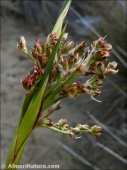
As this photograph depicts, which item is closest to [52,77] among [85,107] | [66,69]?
[66,69]

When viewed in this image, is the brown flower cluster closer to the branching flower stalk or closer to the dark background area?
the branching flower stalk

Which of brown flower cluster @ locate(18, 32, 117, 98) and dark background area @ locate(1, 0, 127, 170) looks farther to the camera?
dark background area @ locate(1, 0, 127, 170)

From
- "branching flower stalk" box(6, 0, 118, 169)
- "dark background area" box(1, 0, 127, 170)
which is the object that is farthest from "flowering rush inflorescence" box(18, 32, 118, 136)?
"dark background area" box(1, 0, 127, 170)

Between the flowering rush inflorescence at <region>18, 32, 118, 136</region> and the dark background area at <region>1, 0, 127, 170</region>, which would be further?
the dark background area at <region>1, 0, 127, 170</region>

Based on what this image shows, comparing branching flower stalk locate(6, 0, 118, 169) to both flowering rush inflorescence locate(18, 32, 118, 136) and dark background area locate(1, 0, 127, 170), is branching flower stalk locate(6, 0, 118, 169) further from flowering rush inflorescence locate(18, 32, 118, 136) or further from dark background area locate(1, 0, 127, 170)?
dark background area locate(1, 0, 127, 170)

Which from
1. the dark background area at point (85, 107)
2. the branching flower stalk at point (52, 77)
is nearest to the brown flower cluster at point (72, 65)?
the branching flower stalk at point (52, 77)

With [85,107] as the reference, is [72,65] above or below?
above

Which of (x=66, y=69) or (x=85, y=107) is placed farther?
(x=85, y=107)

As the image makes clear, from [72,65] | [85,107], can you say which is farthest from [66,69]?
[85,107]

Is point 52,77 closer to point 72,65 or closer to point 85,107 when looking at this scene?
point 72,65

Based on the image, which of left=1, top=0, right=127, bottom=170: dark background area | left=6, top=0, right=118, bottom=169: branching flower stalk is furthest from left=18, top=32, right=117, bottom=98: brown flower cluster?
left=1, top=0, right=127, bottom=170: dark background area
